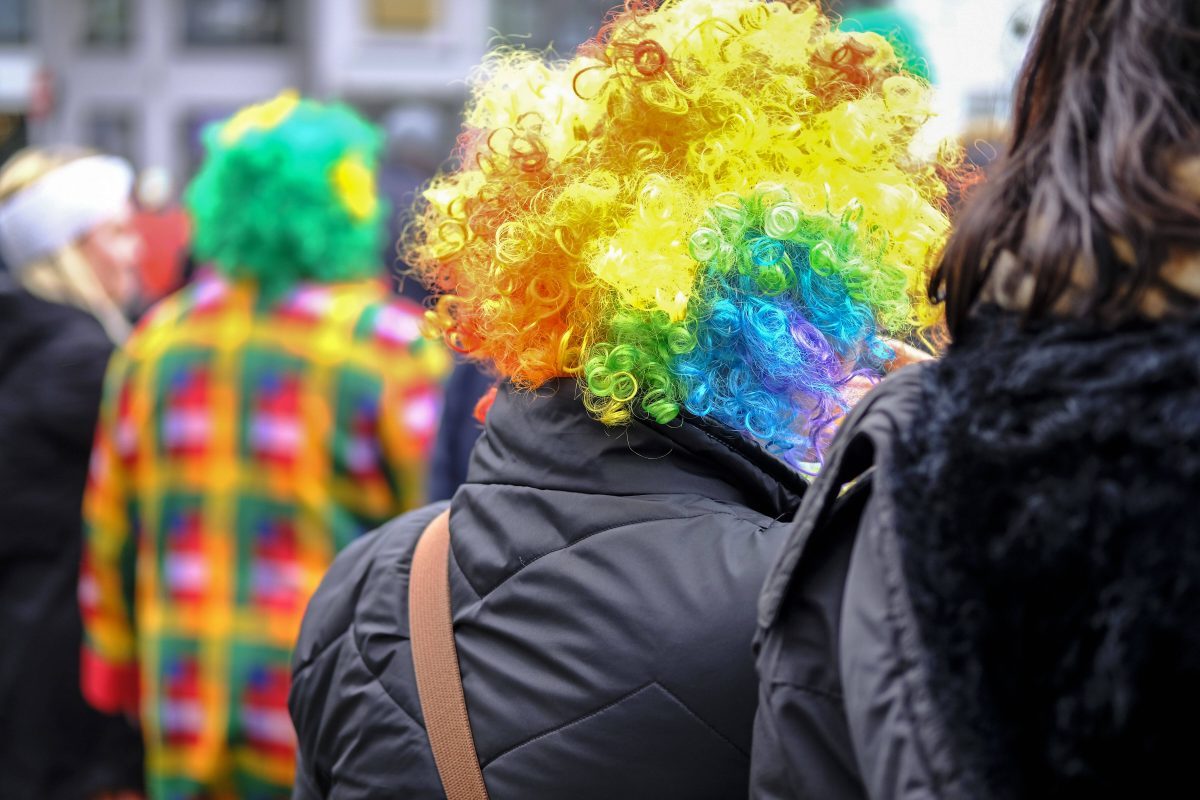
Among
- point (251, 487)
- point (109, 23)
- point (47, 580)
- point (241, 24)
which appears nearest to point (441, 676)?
point (251, 487)

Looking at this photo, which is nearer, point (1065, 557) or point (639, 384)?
point (1065, 557)

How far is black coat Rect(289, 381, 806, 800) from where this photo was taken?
126 cm

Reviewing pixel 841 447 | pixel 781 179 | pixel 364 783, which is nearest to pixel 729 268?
pixel 781 179

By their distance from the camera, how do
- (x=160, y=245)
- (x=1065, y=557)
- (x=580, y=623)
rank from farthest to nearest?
(x=160, y=245)
(x=580, y=623)
(x=1065, y=557)

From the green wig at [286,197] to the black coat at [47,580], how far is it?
62 cm

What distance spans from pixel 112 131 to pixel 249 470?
1021cm

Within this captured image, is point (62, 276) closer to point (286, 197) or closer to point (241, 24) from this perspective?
point (286, 197)

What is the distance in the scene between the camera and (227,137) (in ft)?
11.2

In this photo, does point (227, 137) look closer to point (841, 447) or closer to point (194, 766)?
point (194, 766)

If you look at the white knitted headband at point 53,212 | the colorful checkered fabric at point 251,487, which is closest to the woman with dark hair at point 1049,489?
the colorful checkered fabric at point 251,487

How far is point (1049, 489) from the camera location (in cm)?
85

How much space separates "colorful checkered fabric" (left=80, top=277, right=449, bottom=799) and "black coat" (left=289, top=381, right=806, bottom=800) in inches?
60.1

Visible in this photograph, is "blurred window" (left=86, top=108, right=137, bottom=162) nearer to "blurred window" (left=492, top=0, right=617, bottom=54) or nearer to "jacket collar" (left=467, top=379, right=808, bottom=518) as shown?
"blurred window" (left=492, top=0, right=617, bottom=54)

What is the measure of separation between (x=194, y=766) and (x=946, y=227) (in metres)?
2.40
